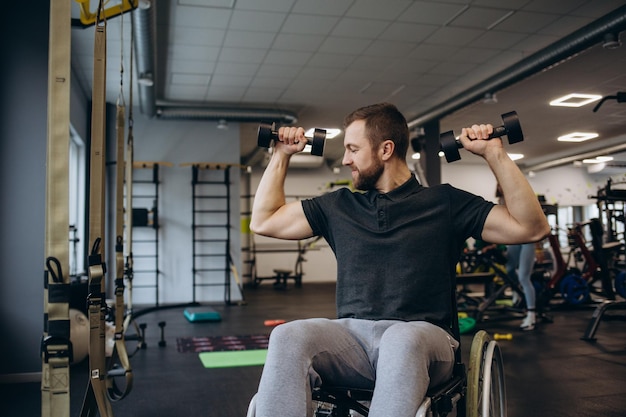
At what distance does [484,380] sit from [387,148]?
0.66m

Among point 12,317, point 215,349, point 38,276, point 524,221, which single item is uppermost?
point 524,221

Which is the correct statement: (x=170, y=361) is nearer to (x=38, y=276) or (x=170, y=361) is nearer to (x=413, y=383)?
(x=38, y=276)

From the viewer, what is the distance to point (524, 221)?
4.96 ft

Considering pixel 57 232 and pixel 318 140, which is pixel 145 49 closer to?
pixel 57 232

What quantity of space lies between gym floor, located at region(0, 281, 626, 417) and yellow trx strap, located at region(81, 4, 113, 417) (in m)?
0.83

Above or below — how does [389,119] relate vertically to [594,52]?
below

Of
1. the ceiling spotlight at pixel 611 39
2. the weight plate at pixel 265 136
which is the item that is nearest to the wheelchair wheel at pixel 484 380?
the weight plate at pixel 265 136

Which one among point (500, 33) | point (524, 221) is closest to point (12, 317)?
point (524, 221)

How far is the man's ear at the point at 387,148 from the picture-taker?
5.39ft

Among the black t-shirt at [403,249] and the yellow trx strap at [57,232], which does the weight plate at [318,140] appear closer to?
the black t-shirt at [403,249]

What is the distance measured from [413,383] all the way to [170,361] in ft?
10.3

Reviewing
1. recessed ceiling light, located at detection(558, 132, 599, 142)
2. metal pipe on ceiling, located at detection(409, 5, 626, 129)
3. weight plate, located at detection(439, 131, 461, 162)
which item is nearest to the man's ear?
weight plate, located at detection(439, 131, 461, 162)

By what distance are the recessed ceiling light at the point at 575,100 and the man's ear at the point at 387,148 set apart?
261 inches

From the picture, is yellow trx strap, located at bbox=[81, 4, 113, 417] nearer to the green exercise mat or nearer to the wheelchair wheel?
the wheelchair wheel
